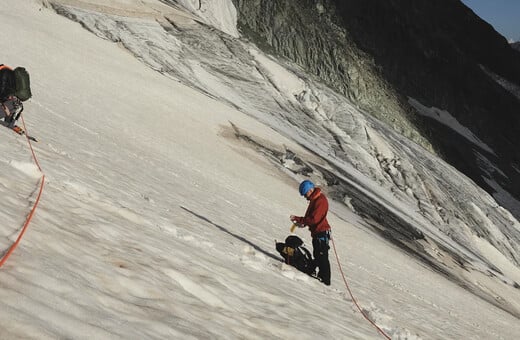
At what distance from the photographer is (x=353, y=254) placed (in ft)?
58.9

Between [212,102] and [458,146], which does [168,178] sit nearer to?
[212,102]

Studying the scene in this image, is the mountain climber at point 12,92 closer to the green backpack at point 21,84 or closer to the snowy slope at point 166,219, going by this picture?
the green backpack at point 21,84

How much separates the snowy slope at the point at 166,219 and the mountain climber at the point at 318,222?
0.46 meters

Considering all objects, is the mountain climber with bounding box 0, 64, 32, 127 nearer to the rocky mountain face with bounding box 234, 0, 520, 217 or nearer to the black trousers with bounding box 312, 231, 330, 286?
the black trousers with bounding box 312, 231, 330, 286

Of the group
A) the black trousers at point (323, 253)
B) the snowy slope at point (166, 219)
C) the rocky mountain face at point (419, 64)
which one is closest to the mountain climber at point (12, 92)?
the snowy slope at point (166, 219)

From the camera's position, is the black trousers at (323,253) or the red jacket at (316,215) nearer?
the red jacket at (316,215)

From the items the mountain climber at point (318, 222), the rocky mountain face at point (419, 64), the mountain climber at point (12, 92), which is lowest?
the mountain climber at point (12, 92)

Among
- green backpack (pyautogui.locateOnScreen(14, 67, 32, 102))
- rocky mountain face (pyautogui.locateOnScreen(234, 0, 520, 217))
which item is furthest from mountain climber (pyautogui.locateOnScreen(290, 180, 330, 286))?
rocky mountain face (pyautogui.locateOnScreen(234, 0, 520, 217))

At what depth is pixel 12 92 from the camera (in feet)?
39.8

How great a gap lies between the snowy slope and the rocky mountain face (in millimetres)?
22128

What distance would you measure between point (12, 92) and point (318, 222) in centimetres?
753

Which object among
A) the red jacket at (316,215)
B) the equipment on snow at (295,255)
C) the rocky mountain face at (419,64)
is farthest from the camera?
the rocky mountain face at (419,64)

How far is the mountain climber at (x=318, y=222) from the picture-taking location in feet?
33.6

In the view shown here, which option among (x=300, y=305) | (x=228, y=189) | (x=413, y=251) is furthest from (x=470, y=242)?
(x=300, y=305)
